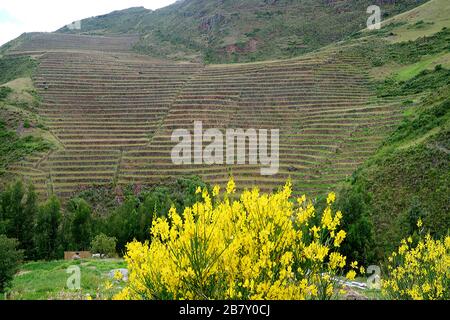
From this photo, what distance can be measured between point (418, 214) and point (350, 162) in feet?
48.6

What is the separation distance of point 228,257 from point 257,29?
85.0 meters

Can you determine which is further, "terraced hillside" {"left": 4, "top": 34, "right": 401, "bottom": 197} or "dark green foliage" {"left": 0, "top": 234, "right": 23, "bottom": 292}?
"terraced hillside" {"left": 4, "top": 34, "right": 401, "bottom": 197}

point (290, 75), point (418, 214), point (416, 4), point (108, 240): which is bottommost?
point (108, 240)

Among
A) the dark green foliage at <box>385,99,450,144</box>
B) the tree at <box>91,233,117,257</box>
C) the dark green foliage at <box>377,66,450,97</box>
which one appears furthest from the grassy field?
the dark green foliage at <box>377,66,450,97</box>

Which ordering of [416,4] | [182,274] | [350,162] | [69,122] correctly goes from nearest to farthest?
1. [182,274]
2. [350,162]
3. [69,122]
4. [416,4]

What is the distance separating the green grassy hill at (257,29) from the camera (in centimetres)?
7669

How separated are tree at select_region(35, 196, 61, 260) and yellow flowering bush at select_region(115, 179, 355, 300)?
2368 cm

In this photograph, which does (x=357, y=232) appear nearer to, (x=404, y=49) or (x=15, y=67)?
(x=404, y=49)

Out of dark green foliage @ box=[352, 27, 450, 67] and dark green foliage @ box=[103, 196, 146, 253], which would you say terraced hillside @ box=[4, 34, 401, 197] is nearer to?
dark green foliage @ box=[352, 27, 450, 67]

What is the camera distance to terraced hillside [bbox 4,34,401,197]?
119ft

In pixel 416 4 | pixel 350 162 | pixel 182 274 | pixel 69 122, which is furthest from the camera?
pixel 416 4
